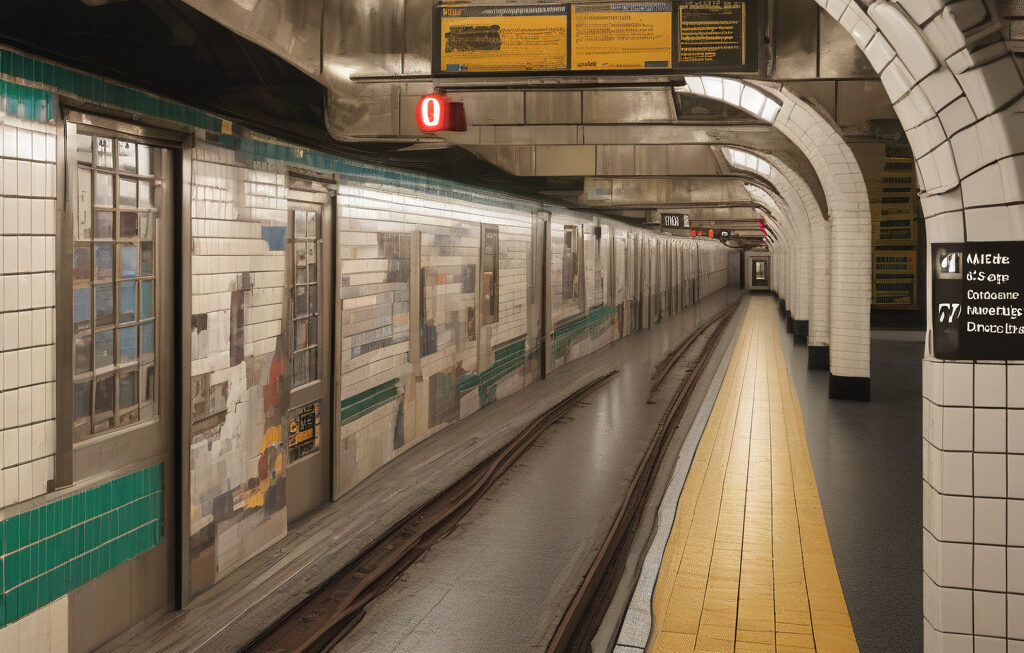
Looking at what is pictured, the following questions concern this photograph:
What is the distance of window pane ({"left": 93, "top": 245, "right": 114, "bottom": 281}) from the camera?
468 centimetres

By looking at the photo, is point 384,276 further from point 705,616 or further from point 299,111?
point 705,616

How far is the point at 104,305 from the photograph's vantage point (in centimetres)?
474

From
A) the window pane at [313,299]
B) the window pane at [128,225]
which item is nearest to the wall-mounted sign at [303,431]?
the window pane at [313,299]

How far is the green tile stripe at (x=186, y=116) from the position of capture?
4.02 m

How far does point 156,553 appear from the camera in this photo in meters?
5.30

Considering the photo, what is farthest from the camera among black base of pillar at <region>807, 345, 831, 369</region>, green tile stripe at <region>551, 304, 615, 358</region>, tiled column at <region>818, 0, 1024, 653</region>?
green tile stripe at <region>551, 304, 615, 358</region>

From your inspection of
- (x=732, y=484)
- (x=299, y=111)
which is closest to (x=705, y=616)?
(x=732, y=484)

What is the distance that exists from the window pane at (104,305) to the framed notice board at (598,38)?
9.03ft

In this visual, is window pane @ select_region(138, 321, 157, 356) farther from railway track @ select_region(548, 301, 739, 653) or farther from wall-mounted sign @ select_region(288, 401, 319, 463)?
railway track @ select_region(548, 301, 739, 653)

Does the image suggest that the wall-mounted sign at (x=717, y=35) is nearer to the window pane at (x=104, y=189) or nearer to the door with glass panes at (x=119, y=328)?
the door with glass panes at (x=119, y=328)

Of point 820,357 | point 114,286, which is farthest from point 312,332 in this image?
point 820,357

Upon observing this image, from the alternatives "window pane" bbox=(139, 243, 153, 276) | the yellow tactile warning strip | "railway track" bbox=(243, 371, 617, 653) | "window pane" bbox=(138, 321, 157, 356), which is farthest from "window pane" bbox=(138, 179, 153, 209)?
the yellow tactile warning strip

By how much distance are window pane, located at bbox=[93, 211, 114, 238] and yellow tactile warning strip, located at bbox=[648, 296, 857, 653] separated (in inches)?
141

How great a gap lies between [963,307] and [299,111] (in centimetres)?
450
